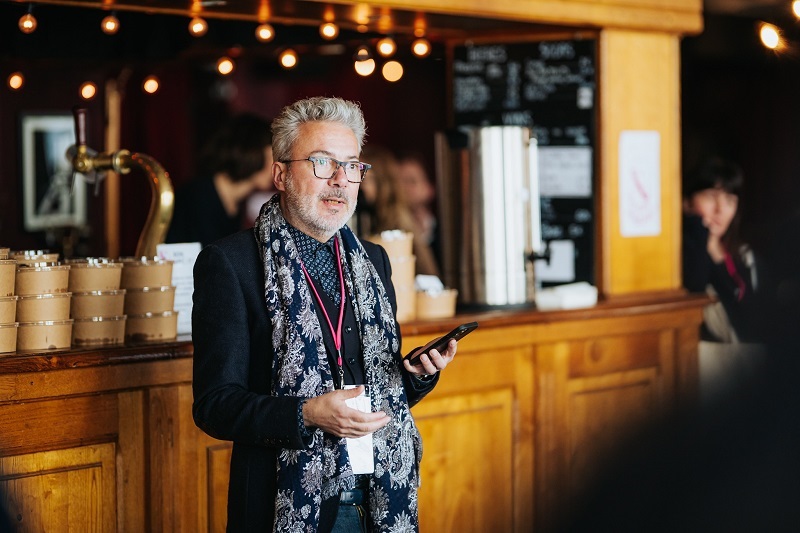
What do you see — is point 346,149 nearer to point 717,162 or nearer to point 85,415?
point 85,415

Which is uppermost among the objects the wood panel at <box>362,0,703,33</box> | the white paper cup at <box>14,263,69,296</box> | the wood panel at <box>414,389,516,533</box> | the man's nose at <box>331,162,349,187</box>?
the wood panel at <box>362,0,703,33</box>

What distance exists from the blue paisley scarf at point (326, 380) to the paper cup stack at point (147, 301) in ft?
3.33

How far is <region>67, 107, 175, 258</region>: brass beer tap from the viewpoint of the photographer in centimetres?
412

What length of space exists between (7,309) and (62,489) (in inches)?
22.8

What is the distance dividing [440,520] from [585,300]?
1.24 m

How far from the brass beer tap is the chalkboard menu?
2.17m

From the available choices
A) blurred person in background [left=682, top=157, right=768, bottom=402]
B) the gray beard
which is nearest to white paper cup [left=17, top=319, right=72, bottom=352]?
the gray beard

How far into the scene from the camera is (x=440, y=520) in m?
4.52

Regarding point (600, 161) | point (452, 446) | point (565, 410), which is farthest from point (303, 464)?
point (600, 161)

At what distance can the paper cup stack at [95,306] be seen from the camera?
367cm

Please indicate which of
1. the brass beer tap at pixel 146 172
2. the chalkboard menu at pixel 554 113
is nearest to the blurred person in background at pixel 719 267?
the chalkboard menu at pixel 554 113

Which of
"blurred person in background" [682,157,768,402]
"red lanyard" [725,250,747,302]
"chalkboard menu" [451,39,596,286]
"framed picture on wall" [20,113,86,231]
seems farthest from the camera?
"framed picture on wall" [20,113,86,231]

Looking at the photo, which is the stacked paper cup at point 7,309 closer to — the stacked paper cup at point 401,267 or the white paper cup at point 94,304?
the white paper cup at point 94,304

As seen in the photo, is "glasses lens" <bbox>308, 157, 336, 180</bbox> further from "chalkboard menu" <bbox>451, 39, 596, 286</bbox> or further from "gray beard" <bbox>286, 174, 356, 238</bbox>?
"chalkboard menu" <bbox>451, 39, 596, 286</bbox>
